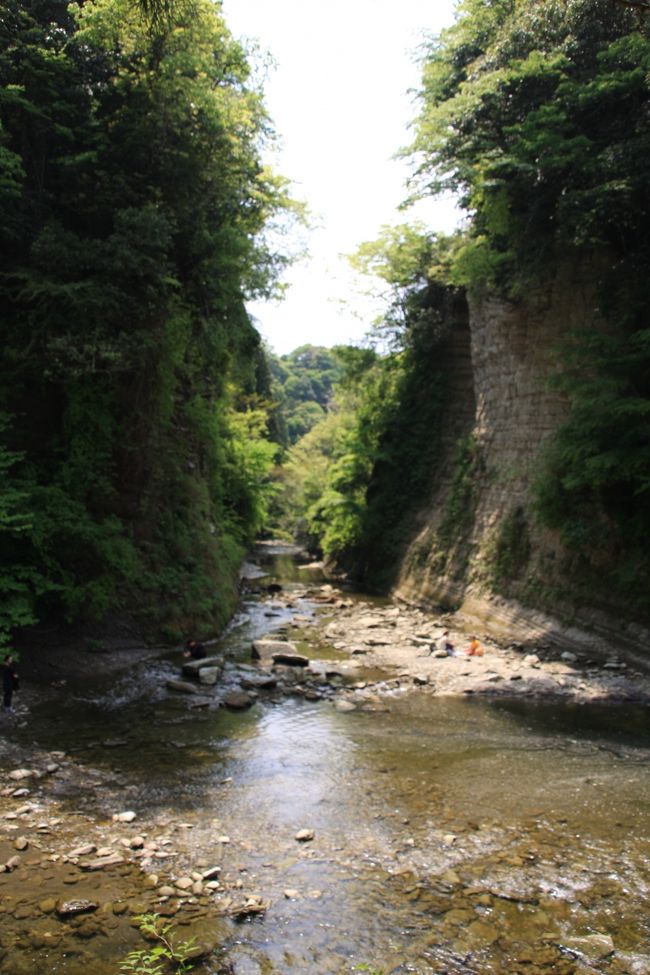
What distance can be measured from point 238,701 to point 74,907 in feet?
21.4

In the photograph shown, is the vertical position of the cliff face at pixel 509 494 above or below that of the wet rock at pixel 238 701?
above

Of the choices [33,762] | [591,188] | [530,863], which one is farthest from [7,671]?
[591,188]

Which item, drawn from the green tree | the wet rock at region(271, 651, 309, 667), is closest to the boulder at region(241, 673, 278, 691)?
the wet rock at region(271, 651, 309, 667)

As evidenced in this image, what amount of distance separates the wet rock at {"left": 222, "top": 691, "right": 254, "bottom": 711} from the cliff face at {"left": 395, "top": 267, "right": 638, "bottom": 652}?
27.4 ft

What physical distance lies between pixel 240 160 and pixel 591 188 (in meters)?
8.89

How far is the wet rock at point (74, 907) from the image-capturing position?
228 inches

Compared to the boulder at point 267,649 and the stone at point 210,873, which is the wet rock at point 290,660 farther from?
the stone at point 210,873

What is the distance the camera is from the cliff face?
1759 cm

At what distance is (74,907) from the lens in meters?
5.86

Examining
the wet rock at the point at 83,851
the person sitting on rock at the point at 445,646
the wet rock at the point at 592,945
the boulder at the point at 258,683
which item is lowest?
the boulder at the point at 258,683

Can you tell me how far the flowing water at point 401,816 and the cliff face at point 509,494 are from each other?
530 cm

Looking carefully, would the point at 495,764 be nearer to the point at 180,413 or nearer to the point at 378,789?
the point at 378,789

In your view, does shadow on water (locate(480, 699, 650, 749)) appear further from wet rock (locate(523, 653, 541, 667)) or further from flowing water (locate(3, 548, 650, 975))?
wet rock (locate(523, 653, 541, 667))

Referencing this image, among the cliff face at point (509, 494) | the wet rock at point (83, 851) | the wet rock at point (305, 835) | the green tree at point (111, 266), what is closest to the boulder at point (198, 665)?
the green tree at point (111, 266)
